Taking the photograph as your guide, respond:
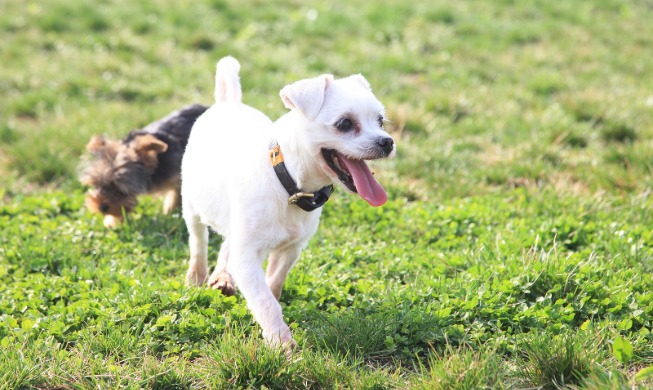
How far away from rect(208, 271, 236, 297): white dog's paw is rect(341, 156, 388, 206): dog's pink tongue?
118 centimetres

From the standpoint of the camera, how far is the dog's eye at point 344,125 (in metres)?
3.70

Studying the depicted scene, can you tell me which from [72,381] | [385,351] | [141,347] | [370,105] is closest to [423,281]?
[385,351]

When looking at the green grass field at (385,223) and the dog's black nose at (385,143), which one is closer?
the green grass field at (385,223)

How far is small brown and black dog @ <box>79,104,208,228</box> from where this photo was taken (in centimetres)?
579

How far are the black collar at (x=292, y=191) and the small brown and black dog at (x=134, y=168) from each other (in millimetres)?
2219

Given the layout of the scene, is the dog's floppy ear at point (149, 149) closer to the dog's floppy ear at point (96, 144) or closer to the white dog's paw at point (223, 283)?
the dog's floppy ear at point (96, 144)

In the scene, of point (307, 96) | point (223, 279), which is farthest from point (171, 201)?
point (307, 96)

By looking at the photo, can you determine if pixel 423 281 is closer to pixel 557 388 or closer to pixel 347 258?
pixel 347 258

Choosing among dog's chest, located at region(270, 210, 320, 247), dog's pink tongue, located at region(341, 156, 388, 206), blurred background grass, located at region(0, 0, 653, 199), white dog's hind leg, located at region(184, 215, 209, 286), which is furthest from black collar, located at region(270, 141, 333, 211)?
blurred background grass, located at region(0, 0, 653, 199)

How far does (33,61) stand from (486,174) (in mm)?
6221

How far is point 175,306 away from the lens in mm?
4145

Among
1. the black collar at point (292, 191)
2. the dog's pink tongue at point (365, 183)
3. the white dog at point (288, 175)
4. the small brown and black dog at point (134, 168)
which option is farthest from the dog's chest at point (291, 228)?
the small brown and black dog at point (134, 168)

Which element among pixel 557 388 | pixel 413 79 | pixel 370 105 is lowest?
pixel 413 79

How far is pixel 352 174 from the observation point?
148 inches
